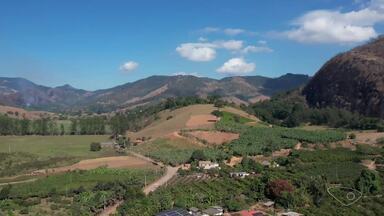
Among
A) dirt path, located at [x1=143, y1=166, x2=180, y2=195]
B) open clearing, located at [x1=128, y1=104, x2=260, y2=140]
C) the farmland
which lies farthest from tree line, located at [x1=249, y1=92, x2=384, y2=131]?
the farmland

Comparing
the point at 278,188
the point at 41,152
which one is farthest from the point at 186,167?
the point at 41,152

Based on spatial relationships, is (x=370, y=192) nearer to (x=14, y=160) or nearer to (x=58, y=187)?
(x=58, y=187)

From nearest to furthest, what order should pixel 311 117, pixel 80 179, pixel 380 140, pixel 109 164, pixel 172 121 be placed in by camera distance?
1. pixel 80 179
2. pixel 109 164
3. pixel 380 140
4. pixel 172 121
5. pixel 311 117

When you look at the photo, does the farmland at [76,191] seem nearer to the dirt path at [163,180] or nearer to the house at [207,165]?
the dirt path at [163,180]

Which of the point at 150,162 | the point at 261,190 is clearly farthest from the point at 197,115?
the point at 261,190

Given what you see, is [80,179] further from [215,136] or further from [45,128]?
[45,128]

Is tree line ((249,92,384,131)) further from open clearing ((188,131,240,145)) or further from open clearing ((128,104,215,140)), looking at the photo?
open clearing ((188,131,240,145))
